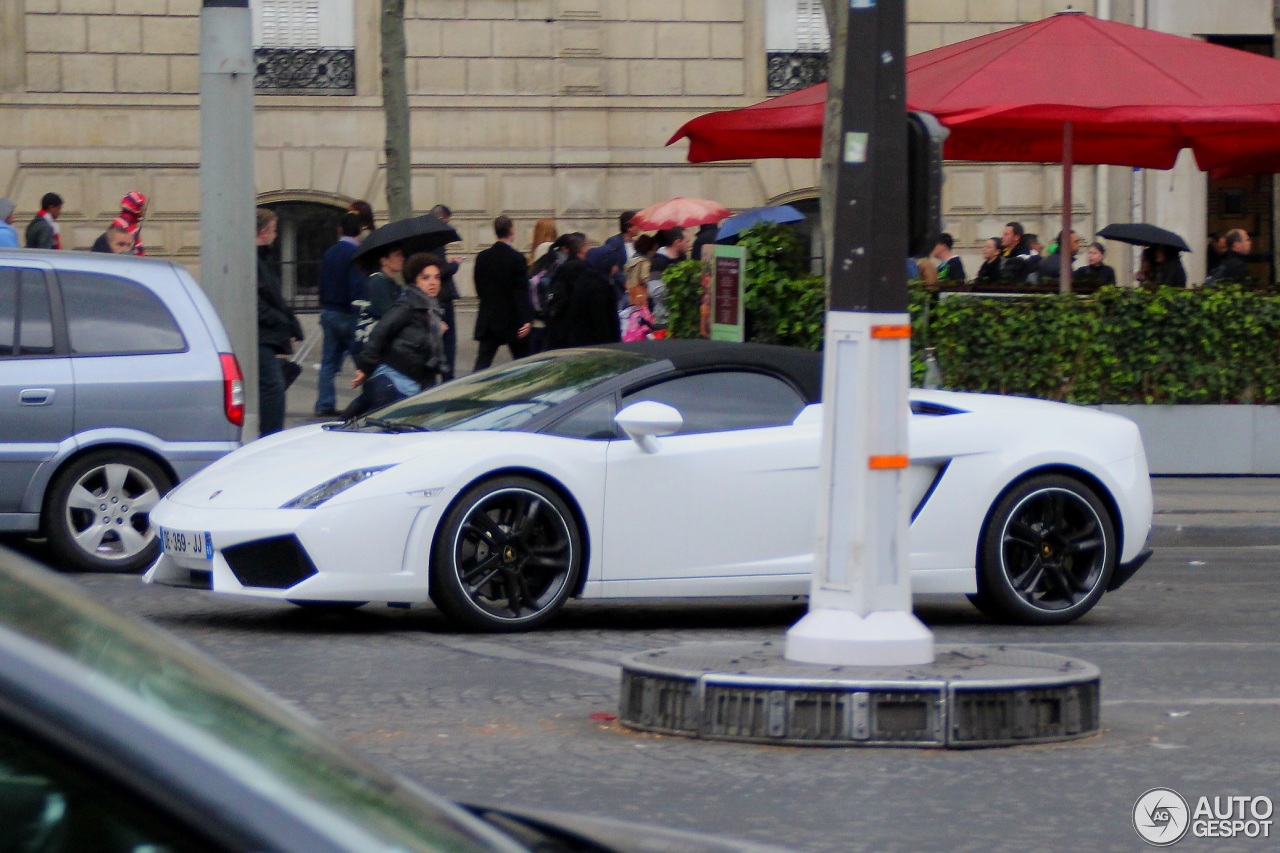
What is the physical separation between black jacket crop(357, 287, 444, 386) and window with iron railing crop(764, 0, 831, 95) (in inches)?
562

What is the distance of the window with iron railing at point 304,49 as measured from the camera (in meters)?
24.4

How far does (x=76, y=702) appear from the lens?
172cm

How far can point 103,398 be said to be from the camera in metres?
10.3

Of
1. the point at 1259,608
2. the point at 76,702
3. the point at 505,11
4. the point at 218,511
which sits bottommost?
the point at 1259,608

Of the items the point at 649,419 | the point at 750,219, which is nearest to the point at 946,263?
the point at 750,219

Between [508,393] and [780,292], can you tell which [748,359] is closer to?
[508,393]

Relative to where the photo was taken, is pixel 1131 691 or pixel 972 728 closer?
pixel 972 728

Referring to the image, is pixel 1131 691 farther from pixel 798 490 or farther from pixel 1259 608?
pixel 1259 608

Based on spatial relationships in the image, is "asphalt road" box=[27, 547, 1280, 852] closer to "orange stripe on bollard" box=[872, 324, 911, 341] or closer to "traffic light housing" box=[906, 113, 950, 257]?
"orange stripe on bollard" box=[872, 324, 911, 341]

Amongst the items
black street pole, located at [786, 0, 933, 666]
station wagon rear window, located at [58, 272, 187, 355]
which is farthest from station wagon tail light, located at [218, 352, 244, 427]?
black street pole, located at [786, 0, 933, 666]

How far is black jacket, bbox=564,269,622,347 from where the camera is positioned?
16.9 metres

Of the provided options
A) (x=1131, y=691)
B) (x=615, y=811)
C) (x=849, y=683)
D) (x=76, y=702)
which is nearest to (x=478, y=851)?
(x=76, y=702)

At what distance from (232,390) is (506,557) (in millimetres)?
2846

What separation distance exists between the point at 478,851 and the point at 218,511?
631cm
